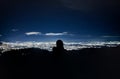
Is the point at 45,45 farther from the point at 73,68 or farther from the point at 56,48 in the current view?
the point at 73,68

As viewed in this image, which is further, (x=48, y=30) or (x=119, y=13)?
(x=119, y=13)

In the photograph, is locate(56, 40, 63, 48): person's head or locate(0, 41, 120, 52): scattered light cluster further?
locate(56, 40, 63, 48): person's head

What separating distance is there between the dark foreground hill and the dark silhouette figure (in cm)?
2

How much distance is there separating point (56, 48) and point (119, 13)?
680mm

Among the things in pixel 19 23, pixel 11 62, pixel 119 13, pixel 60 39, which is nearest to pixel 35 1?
pixel 19 23

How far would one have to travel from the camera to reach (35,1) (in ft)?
7.00

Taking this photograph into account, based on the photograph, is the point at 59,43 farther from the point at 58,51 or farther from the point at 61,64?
the point at 61,64

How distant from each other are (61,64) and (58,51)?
0.38 ft

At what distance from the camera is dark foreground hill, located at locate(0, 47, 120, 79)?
2.02 meters

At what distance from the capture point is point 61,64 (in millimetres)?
2115

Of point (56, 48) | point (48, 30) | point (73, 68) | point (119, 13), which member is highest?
point (119, 13)

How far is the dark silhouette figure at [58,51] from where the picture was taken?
2.08 metres

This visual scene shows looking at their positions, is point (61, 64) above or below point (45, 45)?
below

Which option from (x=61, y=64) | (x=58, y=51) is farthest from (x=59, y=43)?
(x=61, y=64)
